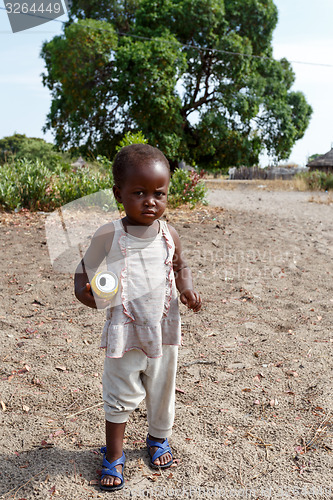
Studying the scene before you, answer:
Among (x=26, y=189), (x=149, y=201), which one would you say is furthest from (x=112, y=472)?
(x=26, y=189)

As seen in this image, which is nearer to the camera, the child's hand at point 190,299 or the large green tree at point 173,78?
the child's hand at point 190,299

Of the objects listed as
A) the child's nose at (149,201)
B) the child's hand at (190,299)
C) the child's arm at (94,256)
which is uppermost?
the child's nose at (149,201)

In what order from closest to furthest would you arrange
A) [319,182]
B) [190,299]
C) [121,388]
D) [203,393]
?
[121,388]
[190,299]
[203,393]
[319,182]

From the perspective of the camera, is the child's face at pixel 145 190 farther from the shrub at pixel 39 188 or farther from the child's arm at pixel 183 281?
the shrub at pixel 39 188

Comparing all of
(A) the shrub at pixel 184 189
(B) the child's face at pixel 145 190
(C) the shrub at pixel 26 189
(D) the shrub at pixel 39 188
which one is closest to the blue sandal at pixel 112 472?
(B) the child's face at pixel 145 190

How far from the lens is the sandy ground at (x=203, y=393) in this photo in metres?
1.95

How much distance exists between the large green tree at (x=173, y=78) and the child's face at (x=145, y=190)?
1389 centimetres


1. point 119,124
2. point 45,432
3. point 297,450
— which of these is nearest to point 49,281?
point 45,432

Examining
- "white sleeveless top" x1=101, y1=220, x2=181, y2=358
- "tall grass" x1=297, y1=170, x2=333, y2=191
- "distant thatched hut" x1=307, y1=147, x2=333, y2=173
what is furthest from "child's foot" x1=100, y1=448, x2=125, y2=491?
"distant thatched hut" x1=307, y1=147, x2=333, y2=173

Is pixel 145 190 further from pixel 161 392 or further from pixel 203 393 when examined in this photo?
pixel 203 393

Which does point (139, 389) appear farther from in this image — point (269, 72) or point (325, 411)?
point (269, 72)

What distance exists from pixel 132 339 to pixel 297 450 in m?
1.13

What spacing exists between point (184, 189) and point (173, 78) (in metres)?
7.67

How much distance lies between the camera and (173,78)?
50.1 feet
